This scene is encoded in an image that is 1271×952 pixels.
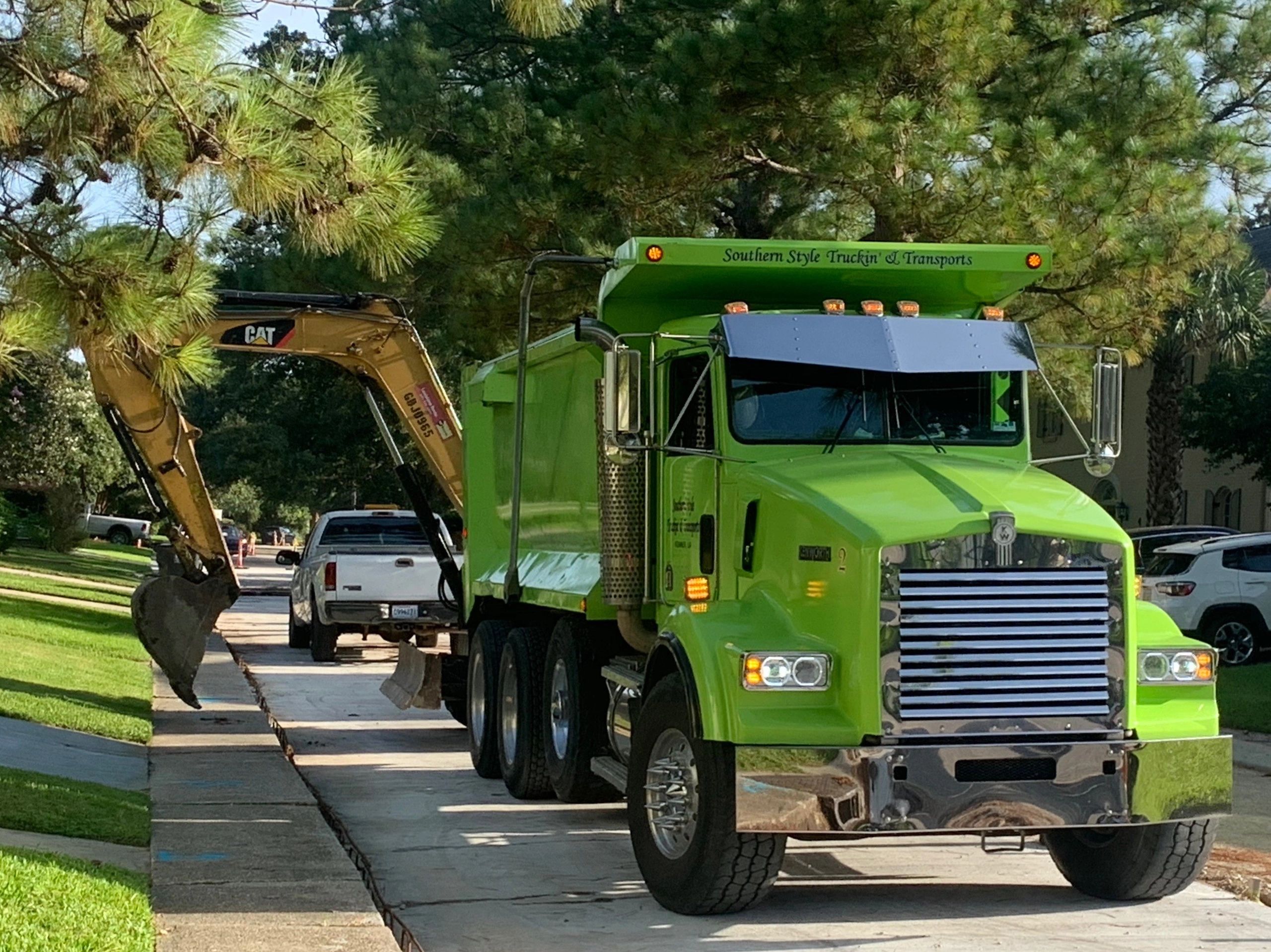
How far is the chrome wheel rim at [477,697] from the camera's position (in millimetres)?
13242

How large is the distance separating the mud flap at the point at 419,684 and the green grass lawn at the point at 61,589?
52.7 feet

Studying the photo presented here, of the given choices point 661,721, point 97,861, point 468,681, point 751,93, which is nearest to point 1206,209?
point 751,93

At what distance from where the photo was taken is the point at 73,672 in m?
18.3

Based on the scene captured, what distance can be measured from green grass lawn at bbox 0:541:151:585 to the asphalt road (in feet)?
84.7

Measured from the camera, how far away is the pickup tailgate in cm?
2205

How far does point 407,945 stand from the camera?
7629 mm

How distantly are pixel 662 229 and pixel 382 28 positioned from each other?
8408 millimetres

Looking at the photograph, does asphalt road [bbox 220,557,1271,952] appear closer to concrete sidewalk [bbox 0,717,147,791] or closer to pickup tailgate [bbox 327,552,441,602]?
concrete sidewalk [bbox 0,717,147,791]

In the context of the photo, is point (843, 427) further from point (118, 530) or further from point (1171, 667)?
point (118, 530)

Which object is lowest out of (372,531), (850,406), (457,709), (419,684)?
(457,709)

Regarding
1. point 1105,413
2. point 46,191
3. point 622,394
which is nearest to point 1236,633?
point 1105,413

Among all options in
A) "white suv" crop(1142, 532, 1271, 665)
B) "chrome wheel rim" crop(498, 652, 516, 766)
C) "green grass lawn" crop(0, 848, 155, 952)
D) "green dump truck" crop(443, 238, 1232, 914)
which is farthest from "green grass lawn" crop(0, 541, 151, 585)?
"green grass lawn" crop(0, 848, 155, 952)

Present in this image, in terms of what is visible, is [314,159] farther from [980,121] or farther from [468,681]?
[980,121]

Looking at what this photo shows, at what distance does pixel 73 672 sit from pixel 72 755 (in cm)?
577
